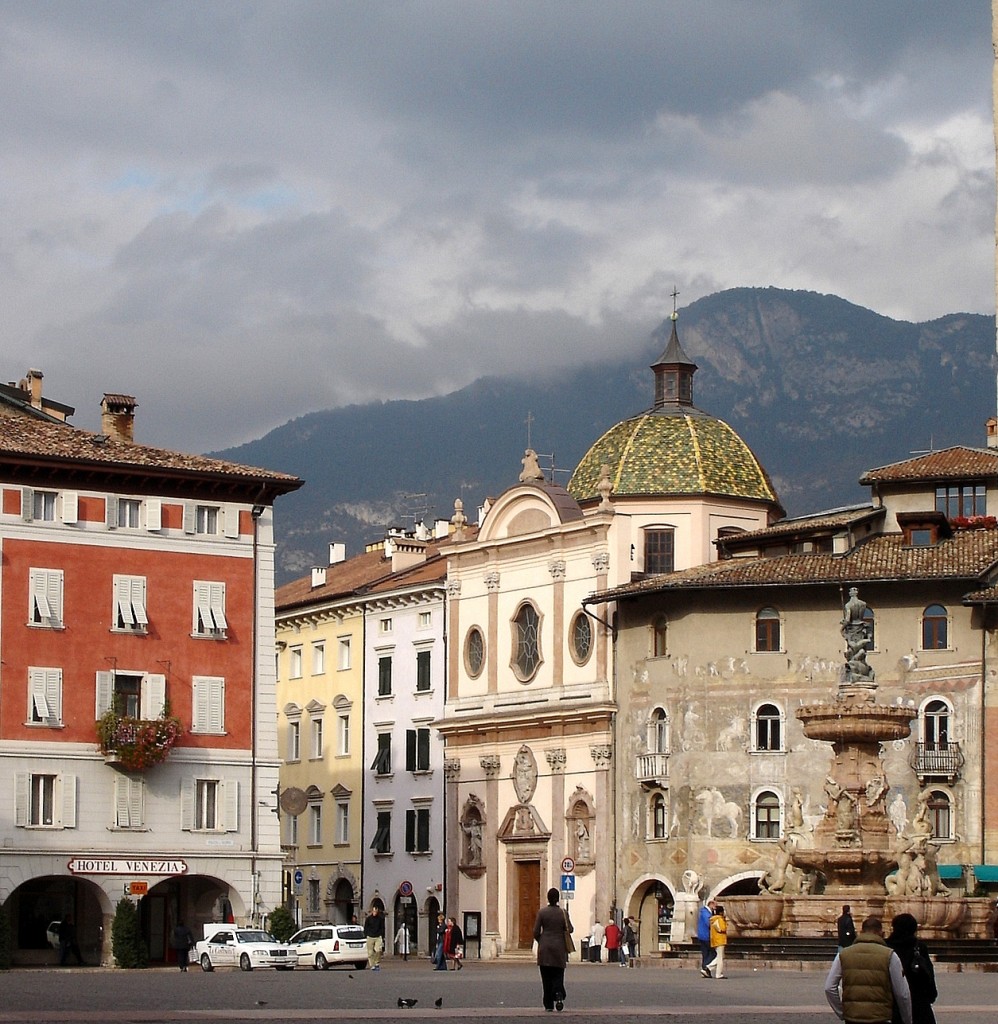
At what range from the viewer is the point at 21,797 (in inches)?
2442

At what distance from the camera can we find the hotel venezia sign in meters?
62.4

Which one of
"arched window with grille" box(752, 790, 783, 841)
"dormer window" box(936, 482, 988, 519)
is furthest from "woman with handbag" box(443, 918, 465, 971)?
"dormer window" box(936, 482, 988, 519)

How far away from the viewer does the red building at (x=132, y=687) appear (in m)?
62.7

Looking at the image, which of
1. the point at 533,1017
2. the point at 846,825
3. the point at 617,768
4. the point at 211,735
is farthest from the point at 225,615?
the point at 533,1017

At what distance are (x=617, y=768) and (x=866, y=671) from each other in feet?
89.8

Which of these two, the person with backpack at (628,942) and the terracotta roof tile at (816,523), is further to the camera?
the terracotta roof tile at (816,523)

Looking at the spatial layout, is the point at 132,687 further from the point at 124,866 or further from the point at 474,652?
the point at 474,652

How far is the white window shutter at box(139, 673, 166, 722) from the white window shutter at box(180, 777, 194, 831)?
1.93 metres

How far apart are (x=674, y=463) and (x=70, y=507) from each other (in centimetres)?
2711

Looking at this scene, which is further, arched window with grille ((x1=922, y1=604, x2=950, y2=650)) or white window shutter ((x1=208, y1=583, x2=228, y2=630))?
arched window with grille ((x1=922, y1=604, x2=950, y2=650))

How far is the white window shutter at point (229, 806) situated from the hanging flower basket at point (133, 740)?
252 cm

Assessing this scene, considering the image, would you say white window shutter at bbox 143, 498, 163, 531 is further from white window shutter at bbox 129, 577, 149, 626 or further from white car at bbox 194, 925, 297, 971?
white car at bbox 194, 925, 297, 971

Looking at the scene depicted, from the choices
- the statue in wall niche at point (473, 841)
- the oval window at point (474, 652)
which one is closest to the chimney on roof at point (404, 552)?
the oval window at point (474, 652)

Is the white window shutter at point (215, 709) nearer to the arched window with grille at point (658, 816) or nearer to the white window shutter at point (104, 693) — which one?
the white window shutter at point (104, 693)
